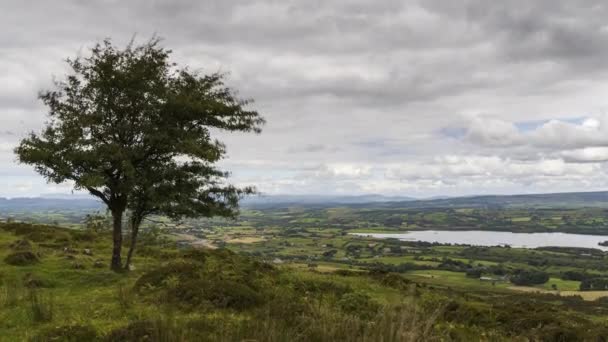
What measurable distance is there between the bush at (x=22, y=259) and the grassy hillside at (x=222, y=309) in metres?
0.05

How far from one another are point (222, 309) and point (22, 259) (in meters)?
16.0

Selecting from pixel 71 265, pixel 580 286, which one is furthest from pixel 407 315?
pixel 580 286

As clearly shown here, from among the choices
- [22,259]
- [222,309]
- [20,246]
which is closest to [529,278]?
[20,246]

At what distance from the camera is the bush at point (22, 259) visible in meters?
22.8

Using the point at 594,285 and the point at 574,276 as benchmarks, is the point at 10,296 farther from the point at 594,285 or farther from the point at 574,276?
the point at 574,276

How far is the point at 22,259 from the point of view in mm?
23031

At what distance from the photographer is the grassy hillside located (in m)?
7.19

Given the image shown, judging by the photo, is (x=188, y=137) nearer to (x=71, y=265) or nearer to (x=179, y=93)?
(x=179, y=93)

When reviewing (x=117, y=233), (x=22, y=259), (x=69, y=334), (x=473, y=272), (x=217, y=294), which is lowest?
(x=473, y=272)

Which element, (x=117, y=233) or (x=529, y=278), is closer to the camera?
(x=117, y=233)

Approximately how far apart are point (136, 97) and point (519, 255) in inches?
5627

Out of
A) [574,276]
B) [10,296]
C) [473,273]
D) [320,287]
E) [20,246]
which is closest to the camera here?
[10,296]

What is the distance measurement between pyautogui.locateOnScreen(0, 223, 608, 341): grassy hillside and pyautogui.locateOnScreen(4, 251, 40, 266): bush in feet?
0.15

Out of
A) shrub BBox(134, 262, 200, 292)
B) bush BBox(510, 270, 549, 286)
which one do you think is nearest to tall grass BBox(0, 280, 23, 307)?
shrub BBox(134, 262, 200, 292)
